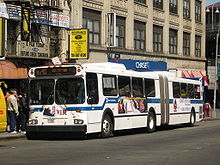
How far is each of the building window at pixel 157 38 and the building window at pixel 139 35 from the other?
206 centimetres

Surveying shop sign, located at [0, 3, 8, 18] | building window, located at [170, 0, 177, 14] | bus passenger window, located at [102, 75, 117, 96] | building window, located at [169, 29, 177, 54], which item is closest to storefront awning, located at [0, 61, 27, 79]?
shop sign, located at [0, 3, 8, 18]

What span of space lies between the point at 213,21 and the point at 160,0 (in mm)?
25637

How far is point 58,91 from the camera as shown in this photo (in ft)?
61.4

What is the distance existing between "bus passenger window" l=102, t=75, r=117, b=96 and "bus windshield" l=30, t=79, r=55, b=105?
2.07 metres

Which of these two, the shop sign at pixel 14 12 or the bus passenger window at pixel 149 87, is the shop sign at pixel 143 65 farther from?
the bus passenger window at pixel 149 87

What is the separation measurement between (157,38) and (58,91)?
2886 centimetres

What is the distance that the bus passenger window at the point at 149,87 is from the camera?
2345 cm

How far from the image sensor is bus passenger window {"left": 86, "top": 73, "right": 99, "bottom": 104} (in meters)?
18.5

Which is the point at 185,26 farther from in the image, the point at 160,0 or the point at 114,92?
the point at 114,92

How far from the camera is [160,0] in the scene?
47.2 m

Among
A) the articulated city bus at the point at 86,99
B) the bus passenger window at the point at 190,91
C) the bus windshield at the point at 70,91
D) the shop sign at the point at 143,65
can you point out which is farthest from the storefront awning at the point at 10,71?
the shop sign at the point at 143,65

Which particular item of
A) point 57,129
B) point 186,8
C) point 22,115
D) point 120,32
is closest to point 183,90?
point 22,115

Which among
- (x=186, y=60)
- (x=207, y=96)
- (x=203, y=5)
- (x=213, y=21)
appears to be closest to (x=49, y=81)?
(x=186, y=60)

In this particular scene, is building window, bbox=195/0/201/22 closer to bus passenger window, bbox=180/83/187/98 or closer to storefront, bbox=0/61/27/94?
bus passenger window, bbox=180/83/187/98
